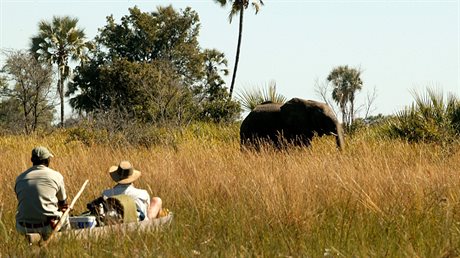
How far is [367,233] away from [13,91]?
47.4 metres

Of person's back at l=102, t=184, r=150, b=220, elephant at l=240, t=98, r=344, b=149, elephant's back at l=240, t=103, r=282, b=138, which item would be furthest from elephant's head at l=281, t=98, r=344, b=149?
person's back at l=102, t=184, r=150, b=220

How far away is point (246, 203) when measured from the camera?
8.63 meters

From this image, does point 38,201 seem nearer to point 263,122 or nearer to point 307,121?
point 307,121

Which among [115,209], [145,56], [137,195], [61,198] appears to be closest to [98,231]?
[115,209]

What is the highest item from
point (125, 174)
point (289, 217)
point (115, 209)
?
A: point (125, 174)

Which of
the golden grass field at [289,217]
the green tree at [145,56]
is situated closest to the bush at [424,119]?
the golden grass field at [289,217]

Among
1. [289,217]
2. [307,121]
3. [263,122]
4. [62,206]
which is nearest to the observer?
[289,217]

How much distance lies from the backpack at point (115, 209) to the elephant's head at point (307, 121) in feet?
33.6

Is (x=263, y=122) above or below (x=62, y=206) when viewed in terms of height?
above

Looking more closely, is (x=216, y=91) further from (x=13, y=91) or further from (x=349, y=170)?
(x=349, y=170)

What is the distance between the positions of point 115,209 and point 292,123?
1066 centimetres

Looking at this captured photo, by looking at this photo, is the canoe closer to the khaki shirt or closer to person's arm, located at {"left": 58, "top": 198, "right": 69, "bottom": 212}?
the khaki shirt

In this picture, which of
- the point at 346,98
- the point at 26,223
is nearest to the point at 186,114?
the point at 346,98

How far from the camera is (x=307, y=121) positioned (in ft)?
60.0
